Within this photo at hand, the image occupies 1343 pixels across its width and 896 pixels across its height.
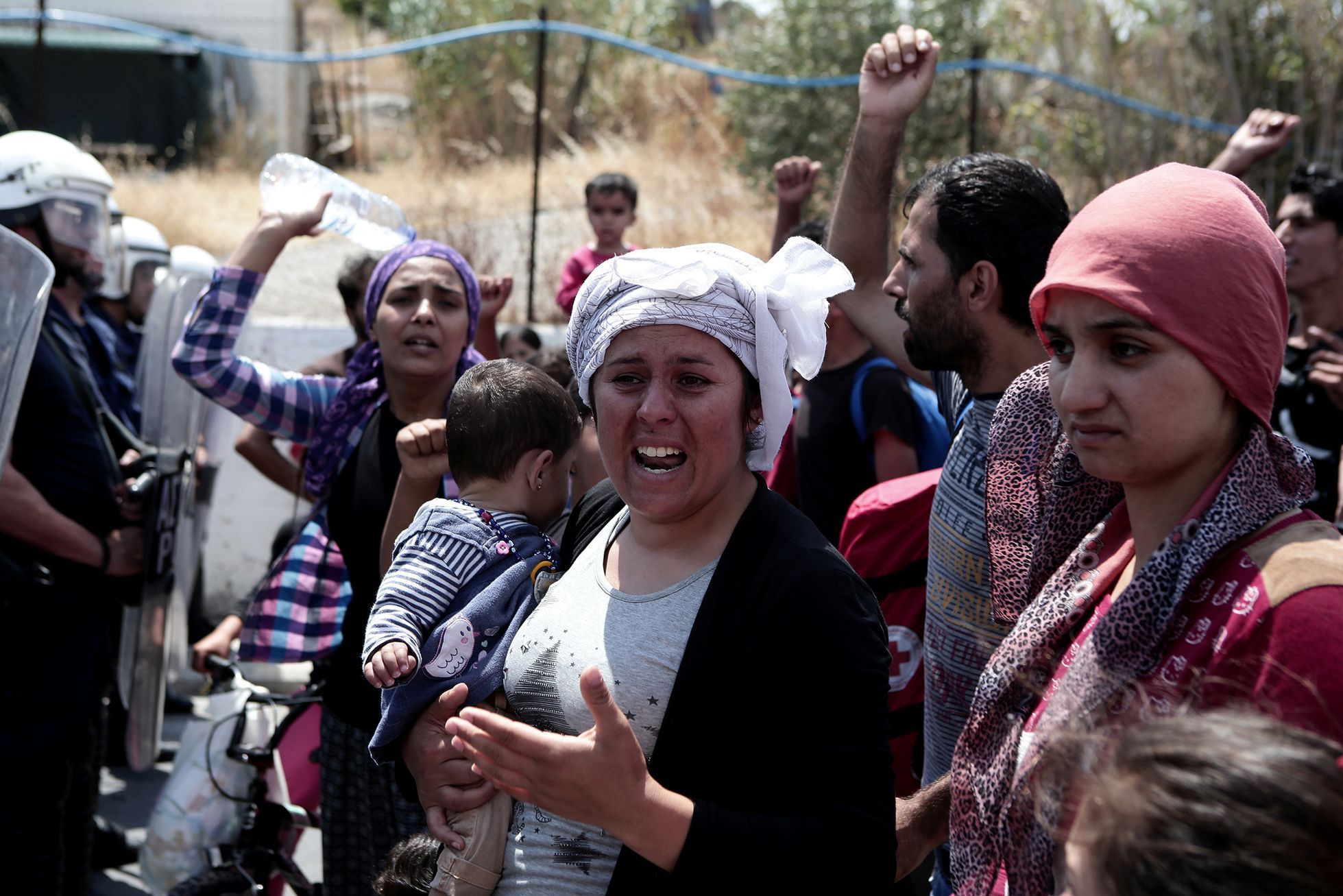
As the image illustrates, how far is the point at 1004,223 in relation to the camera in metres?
2.53

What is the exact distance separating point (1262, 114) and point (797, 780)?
2.63 metres

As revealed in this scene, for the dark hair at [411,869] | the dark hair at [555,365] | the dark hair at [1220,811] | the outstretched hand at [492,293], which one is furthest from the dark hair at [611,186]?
the dark hair at [1220,811]

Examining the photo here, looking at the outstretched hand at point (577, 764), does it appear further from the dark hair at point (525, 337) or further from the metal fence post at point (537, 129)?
A: the metal fence post at point (537, 129)

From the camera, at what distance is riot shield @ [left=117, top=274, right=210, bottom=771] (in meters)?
4.03

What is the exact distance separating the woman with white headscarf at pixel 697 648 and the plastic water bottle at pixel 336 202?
1.86 m

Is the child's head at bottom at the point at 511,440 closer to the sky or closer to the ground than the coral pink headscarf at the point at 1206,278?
closer to the ground

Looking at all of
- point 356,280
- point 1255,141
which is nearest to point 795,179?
point 1255,141

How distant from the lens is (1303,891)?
3.38 feet

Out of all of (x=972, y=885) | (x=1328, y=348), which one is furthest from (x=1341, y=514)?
(x=972, y=885)

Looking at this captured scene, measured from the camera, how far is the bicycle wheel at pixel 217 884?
339 cm

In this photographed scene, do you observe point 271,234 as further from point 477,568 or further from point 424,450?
point 477,568

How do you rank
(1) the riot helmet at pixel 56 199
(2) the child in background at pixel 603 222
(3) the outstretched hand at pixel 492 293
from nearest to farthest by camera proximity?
1. (1) the riot helmet at pixel 56 199
2. (3) the outstretched hand at pixel 492 293
3. (2) the child in background at pixel 603 222

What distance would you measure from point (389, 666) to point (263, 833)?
177cm

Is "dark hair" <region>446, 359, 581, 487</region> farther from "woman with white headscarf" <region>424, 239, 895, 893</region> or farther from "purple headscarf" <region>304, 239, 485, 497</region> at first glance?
"purple headscarf" <region>304, 239, 485, 497</region>
